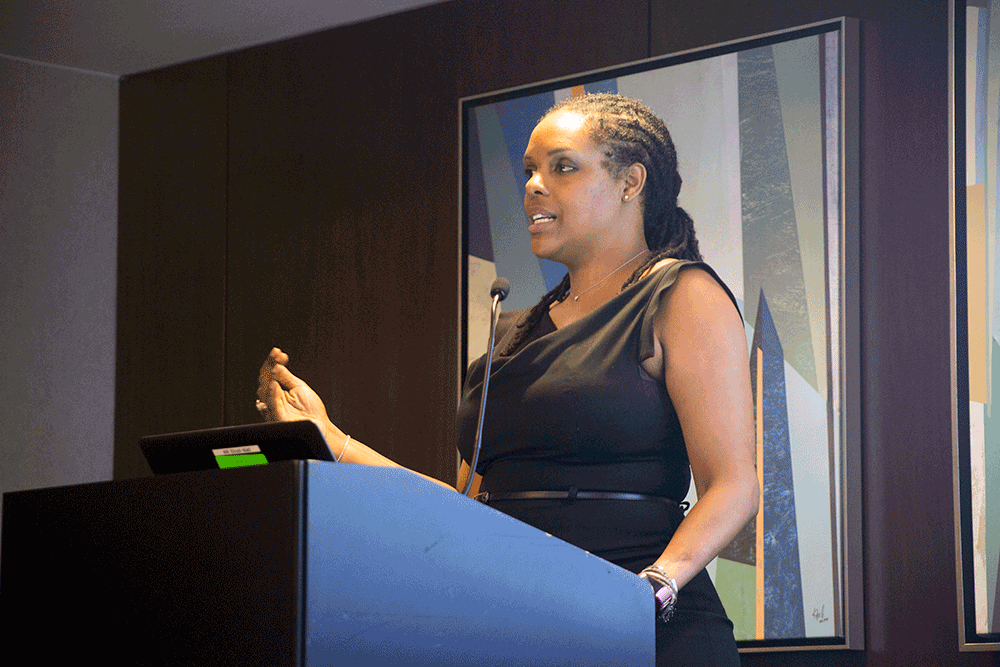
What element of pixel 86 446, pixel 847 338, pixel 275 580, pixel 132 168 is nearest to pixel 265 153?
pixel 132 168

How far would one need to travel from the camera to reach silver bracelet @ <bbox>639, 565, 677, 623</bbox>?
1234mm

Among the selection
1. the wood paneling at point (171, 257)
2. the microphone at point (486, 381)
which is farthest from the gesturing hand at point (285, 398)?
the wood paneling at point (171, 257)

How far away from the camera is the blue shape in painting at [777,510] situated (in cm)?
280

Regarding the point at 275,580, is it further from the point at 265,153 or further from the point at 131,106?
the point at 131,106

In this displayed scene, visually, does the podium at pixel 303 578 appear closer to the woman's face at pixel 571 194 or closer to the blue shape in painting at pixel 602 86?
the woman's face at pixel 571 194

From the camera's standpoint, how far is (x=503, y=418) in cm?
156

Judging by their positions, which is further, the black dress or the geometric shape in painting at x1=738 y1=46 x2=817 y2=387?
the geometric shape in painting at x1=738 y1=46 x2=817 y2=387

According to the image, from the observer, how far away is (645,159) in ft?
5.72

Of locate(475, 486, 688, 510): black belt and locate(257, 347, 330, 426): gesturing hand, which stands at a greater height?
locate(257, 347, 330, 426): gesturing hand

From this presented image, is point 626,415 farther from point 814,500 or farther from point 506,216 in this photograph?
point 506,216

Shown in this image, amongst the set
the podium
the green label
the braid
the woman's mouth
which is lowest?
the podium

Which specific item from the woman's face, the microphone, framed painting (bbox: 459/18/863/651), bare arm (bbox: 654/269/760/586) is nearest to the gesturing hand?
the microphone

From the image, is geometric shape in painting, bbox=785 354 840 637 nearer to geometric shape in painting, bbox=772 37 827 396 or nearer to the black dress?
geometric shape in painting, bbox=772 37 827 396

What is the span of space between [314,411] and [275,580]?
2.77 ft
